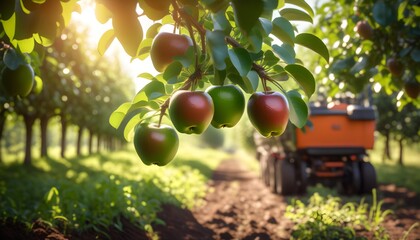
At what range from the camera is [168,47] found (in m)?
1.59

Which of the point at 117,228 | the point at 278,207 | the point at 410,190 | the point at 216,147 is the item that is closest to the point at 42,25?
the point at 117,228

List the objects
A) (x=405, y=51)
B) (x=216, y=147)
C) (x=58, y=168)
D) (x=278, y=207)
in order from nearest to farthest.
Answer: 1. (x=405, y=51)
2. (x=278, y=207)
3. (x=58, y=168)
4. (x=216, y=147)

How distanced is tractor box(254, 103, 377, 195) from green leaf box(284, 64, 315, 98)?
5.37 metres

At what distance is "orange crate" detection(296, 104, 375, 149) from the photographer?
6980mm

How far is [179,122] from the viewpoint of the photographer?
1.53 metres

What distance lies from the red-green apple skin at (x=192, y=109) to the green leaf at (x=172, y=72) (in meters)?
0.08

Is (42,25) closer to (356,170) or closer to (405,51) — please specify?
(405,51)

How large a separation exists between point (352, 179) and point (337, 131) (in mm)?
1000

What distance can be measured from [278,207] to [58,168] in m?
11.4

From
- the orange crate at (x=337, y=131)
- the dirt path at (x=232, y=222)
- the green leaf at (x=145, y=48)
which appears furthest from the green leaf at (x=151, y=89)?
the orange crate at (x=337, y=131)

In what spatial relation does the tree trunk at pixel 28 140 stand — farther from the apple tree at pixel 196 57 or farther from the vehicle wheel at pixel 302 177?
the apple tree at pixel 196 57

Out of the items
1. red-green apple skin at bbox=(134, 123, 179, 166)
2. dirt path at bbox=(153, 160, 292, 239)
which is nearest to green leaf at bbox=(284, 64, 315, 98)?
red-green apple skin at bbox=(134, 123, 179, 166)

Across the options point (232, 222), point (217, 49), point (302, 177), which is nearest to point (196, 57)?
point (217, 49)

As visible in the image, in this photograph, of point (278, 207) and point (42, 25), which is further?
point (278, 207)
